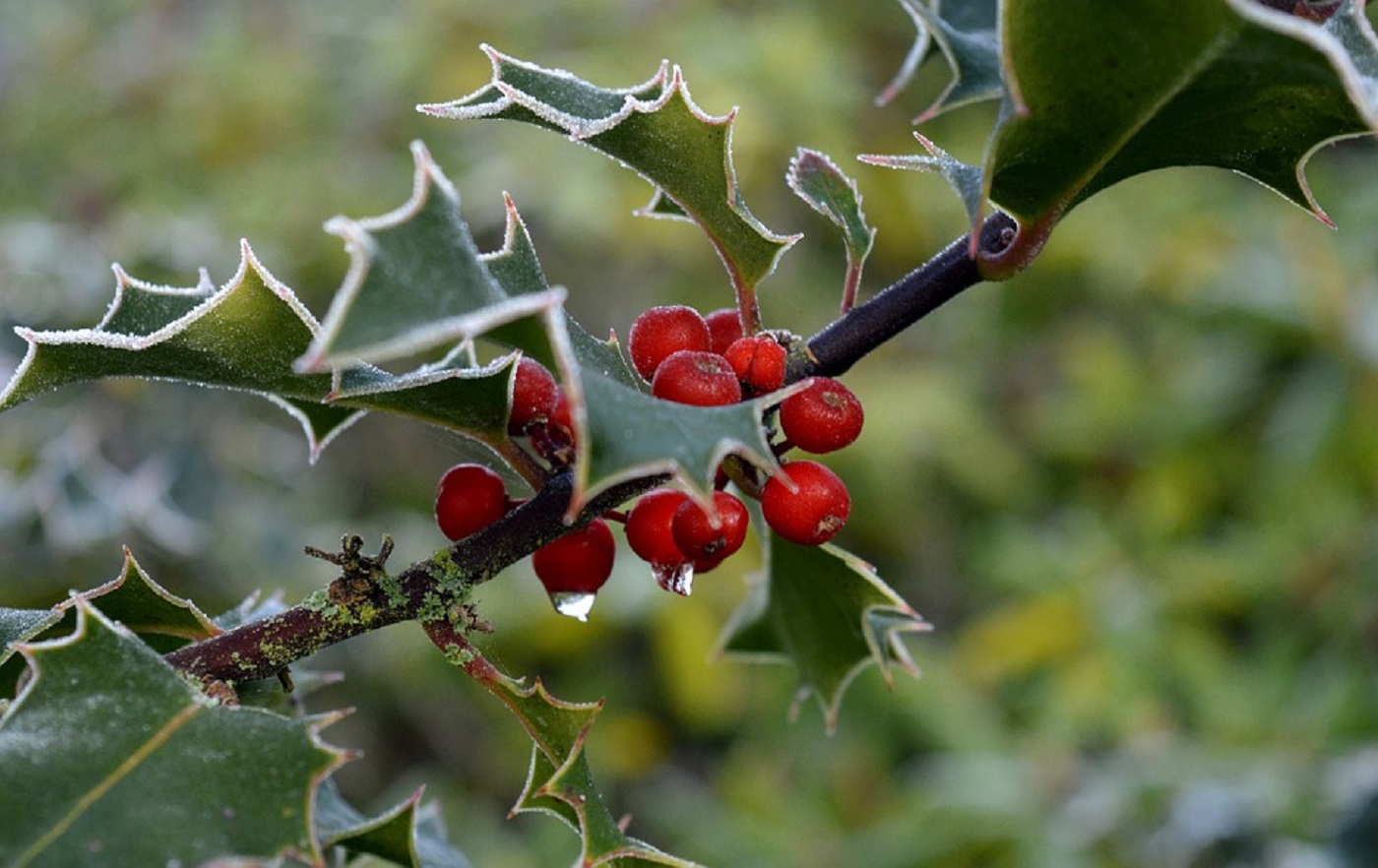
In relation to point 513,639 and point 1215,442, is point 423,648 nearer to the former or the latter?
point 513,639

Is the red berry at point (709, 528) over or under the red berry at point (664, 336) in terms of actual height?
under

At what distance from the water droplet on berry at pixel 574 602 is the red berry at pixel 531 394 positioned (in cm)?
12

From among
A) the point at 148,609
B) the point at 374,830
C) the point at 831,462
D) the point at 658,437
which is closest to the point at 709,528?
the point at 658,437

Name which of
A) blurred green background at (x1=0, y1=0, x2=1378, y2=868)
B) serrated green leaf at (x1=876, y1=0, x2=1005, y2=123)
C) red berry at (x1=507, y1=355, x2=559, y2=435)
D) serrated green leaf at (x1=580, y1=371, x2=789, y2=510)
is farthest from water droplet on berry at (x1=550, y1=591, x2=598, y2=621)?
blurred green background at (x1=0, y1=0, x2=1378, y2=868)

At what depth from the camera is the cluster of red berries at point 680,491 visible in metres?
0.72

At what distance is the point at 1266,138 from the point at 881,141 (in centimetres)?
337

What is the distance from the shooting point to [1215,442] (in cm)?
327

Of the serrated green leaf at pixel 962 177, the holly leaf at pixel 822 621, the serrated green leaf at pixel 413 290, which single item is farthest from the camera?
the holly leaf at pixel 822 621

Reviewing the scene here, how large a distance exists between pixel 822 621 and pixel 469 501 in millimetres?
315

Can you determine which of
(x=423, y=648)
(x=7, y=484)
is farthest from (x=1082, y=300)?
(x=7, y=484)

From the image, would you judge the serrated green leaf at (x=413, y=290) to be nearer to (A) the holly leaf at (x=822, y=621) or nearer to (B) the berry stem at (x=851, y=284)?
(B) the berry stem at (x=851, y=284)

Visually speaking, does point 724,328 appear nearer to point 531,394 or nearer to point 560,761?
point 531,394

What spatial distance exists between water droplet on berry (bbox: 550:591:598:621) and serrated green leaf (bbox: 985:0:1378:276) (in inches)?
12.4

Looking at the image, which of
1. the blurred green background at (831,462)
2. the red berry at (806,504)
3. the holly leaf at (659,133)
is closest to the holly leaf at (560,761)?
the red berry at (806,504)
